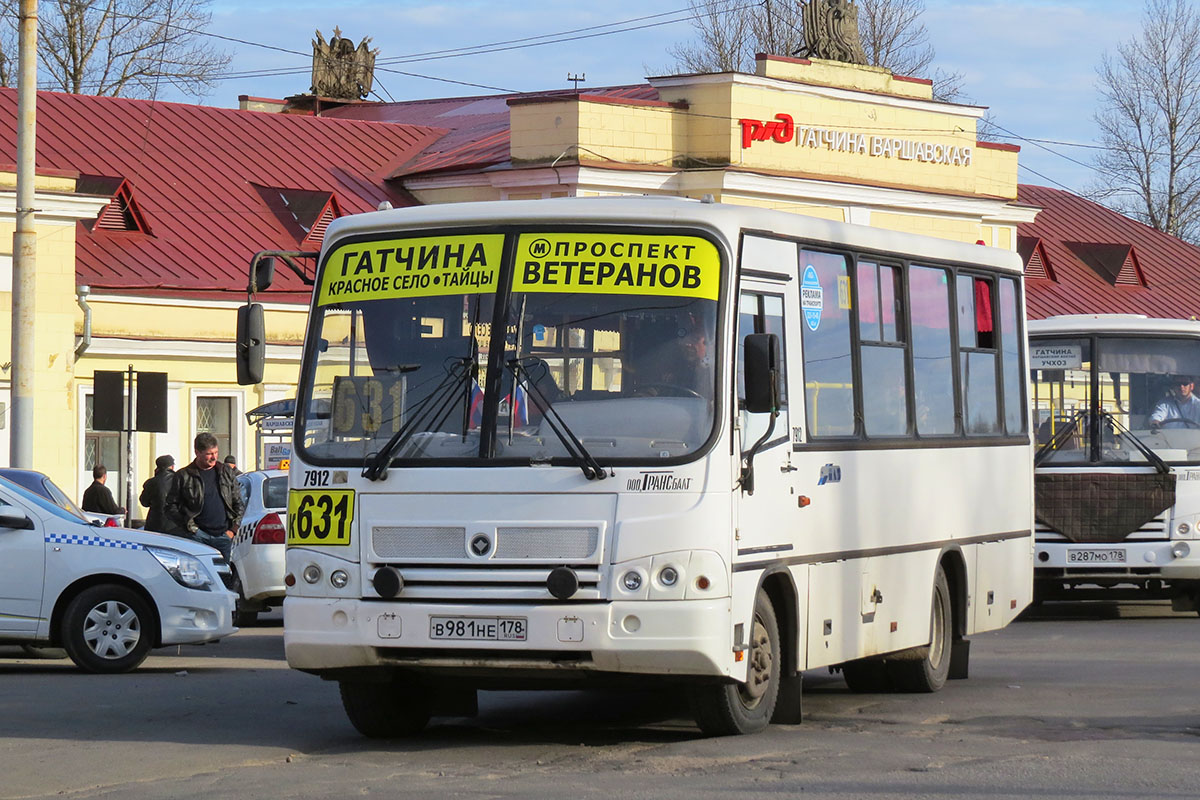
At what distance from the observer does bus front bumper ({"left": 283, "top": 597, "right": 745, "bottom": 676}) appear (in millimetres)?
9859

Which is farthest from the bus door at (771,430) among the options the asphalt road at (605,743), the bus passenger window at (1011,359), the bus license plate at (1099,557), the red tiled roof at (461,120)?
the red tiled roof at (461,120)

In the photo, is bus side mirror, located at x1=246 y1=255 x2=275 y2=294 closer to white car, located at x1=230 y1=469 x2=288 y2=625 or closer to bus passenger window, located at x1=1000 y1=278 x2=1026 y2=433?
bus passenger window, located at x1=1000 y1=278 x2=1026 y2=433

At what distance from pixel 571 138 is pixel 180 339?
26.6 ft

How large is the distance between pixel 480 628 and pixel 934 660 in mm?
4227

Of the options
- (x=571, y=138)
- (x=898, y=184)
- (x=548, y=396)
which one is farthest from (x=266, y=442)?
(x=548, y=396)

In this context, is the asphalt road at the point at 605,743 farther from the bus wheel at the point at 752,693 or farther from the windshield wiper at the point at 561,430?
the windshield wiper at the point at 561,430

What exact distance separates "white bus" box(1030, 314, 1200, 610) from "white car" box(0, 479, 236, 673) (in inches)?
329

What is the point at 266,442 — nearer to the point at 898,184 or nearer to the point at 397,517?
the point at 898,184

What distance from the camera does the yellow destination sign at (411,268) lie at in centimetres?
1058

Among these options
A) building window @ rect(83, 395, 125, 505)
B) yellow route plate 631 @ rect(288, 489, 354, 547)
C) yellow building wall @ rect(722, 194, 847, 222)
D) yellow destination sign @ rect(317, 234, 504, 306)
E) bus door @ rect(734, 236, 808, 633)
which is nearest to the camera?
bus door @ rect(734, 236, 808, 633)

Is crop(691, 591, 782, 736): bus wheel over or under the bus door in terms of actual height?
under

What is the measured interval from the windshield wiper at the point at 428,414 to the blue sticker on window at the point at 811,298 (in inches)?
78.2

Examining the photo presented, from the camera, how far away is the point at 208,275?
117 ft

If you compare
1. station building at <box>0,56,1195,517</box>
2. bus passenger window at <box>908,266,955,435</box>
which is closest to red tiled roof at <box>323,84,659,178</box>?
station building at <box>0,56,1195,517</box>
